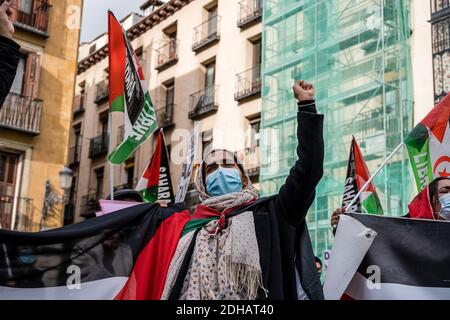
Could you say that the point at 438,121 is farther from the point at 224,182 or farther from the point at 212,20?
the point at 212,20

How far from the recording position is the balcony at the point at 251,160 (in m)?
19.5

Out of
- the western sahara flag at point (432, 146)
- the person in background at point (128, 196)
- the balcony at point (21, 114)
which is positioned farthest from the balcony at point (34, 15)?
the western sahara flag at point (432, 146)

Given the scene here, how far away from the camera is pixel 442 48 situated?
48.1 feet

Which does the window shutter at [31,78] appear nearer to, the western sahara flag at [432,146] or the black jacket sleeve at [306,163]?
the western sahara flag at [432,146]

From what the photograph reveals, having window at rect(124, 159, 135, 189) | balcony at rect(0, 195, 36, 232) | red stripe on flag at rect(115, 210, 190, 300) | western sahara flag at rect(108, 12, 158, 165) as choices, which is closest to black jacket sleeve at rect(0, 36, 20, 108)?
red stripe on flag at rect(115, 210, 190, 300)

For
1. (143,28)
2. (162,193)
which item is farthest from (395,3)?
(143,28)

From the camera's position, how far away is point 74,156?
30.5m

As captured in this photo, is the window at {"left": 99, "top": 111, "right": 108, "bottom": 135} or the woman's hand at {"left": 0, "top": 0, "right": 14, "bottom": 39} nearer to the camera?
the woman's hand at {"left": 0, "top": 0, "right": 14, "bottom": 39}

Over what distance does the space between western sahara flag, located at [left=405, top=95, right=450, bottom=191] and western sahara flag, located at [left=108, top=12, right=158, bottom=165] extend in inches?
95.3

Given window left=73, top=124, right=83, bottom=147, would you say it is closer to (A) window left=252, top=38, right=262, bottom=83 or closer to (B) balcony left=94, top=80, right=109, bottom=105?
(B) balcony left=94, top=80, right=109, bottom=105

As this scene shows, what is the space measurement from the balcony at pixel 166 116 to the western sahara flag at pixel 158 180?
15584 mm

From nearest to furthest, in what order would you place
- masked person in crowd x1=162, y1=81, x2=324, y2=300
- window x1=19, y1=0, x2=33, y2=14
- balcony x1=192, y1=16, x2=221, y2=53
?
masked person in crowd x1=162, y1=81, x2=324, y2=300 < window x1=19, y1=0, x2=33, y2=14 < balcony x1=192, y1=16, x2=221, y2=53

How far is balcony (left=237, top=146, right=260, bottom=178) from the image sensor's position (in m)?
19.5
